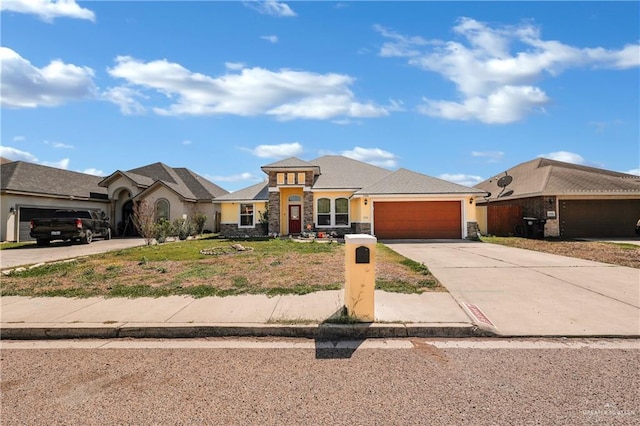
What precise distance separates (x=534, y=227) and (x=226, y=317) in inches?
803

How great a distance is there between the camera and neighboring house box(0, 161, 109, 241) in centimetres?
1977

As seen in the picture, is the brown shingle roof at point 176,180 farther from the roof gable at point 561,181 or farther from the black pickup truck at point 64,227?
the roof gable at point 561,181

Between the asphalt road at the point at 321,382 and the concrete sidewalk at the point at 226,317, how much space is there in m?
0.24

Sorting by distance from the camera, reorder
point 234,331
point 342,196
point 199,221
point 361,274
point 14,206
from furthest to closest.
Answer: point 199,221, point 342,196, point 14,206, point 361,274, point 234,331

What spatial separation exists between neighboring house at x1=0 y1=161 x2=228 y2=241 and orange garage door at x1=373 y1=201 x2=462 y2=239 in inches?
473

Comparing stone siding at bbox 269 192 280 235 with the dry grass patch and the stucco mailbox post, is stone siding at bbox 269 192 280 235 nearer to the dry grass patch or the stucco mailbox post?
the dry grass patch

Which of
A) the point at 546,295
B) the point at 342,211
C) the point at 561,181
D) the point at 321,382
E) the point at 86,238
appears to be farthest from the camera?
the point at 342,211

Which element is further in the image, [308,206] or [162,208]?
[162,208]

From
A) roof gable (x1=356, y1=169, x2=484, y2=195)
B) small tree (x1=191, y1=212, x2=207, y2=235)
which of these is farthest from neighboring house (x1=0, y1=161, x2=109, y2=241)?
roof gable (x1=356, y1=169, x2=484, y2=195)

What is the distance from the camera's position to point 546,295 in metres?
6.59

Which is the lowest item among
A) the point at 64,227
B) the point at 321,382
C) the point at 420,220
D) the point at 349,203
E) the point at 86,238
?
the point at 321,382

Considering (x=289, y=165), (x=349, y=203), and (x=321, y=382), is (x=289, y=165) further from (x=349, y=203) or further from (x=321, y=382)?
(x=321, y=382)

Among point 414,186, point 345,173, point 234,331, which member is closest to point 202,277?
point 234,331

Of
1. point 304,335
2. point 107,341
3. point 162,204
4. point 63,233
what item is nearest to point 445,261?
point 304,335
